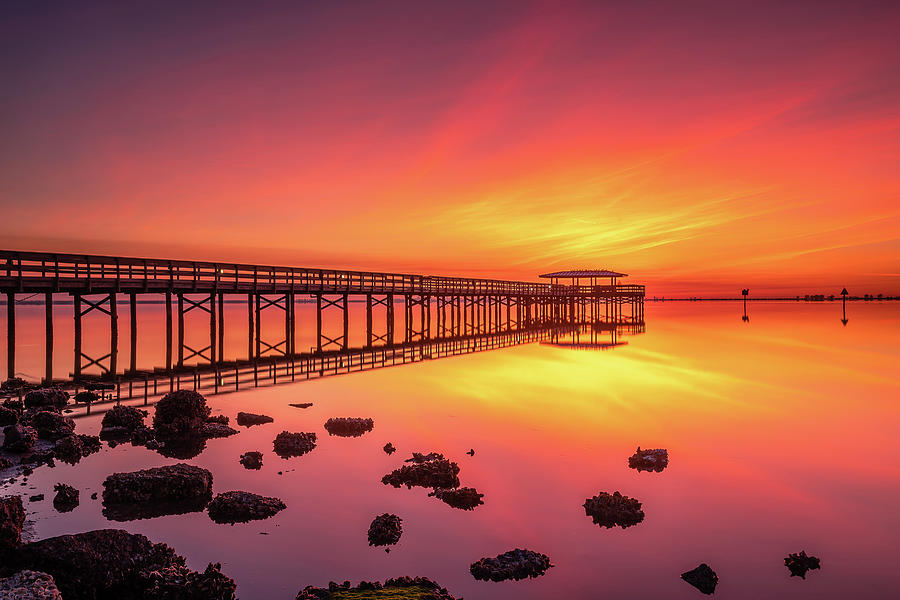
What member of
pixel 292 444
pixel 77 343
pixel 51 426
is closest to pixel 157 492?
pixel 292 444

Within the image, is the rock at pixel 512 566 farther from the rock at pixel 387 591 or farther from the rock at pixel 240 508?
the rock at pixel 240 508

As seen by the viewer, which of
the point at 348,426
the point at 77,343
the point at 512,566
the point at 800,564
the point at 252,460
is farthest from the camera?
the point at 77,343

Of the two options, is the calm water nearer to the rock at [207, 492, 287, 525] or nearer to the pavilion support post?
the rock at [207, 492, 287, 525]

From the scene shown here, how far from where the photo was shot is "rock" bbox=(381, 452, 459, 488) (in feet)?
31.9

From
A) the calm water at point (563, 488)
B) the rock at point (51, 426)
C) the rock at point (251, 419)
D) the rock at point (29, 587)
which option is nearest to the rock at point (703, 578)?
the calm water at point (563, 488)

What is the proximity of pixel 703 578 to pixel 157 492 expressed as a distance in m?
8.41

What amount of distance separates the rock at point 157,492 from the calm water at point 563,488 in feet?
1.03

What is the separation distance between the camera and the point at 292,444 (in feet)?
38.3

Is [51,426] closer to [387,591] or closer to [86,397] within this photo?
[86,397]

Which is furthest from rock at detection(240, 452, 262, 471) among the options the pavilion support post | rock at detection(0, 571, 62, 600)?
the pavilion support post

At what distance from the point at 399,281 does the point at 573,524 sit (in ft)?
108

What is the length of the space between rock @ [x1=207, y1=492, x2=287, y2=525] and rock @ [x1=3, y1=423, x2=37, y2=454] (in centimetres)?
552

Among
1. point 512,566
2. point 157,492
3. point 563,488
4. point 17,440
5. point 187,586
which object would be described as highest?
point 17,440

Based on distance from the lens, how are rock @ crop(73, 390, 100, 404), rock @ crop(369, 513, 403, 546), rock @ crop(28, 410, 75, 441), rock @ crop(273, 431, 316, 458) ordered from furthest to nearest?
rock @ crop(73, 390, 100, 404)
rock @ crop(28, 410, 75, 441)
rock @ crop(273, 431, 316, 458)
rock @ crop(369, 513, 403, 546)
